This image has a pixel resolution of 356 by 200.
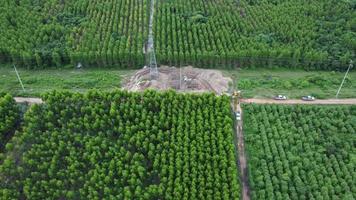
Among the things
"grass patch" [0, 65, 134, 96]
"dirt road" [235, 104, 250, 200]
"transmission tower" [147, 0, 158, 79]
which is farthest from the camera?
"transmission tower" [147, 0, 158, 79]

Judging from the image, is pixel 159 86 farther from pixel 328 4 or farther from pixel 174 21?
pixel 328 4

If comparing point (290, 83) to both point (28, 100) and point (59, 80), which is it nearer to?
point (59, 80)

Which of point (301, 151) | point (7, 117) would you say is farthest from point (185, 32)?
point (7, 117)

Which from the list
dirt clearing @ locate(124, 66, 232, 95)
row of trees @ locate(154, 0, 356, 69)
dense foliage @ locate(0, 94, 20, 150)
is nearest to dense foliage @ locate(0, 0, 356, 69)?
row of trees @ locate(154, 0, 356, 69)

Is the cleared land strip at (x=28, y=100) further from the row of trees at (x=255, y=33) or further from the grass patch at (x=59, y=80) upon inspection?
the row of trees at (x=255, y=33)

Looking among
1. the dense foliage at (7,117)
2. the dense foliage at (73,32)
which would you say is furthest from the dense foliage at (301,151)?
the dense foliage at (7,117)

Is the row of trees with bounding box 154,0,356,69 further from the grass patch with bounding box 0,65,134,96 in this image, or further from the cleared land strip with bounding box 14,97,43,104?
the cleared land strip with bounding box 14,97,43,104
